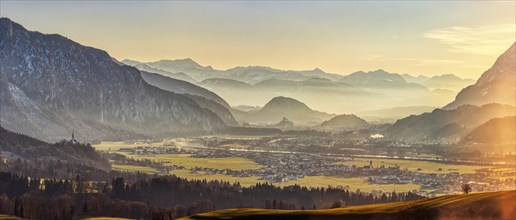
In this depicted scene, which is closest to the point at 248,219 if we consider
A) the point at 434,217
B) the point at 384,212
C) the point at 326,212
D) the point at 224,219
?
the point at 224,219

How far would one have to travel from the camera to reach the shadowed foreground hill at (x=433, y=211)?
364 ft

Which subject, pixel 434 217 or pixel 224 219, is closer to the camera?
pixel 434 217

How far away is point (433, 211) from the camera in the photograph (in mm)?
116812

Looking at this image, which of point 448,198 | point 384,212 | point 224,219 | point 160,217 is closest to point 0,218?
point 160,217

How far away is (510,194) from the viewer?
11519 centimetres

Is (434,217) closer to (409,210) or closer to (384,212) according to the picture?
(409,210)

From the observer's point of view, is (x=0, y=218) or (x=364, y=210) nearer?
(x=364, y=210)

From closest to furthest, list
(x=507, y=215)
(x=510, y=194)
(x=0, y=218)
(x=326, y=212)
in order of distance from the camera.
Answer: (x=507, y=215) → (x=510, y=194) → (x=326, y=212) → (x=0, y=218)

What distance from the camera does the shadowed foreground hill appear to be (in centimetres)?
11094

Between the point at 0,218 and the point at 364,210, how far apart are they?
277 ft

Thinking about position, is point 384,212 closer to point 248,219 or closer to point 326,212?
point 326,212

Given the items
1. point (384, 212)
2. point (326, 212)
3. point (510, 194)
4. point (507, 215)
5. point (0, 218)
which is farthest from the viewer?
point (0, 218)

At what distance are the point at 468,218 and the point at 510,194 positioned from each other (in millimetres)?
9037

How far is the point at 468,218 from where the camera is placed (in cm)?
11188
